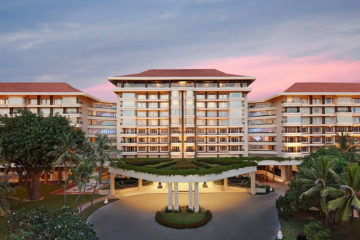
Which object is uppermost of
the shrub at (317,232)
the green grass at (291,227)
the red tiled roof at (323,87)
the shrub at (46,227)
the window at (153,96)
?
the red tiled roof at (323,87)

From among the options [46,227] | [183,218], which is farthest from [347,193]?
[46,227]

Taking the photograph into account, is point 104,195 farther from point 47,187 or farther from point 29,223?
point 29,223

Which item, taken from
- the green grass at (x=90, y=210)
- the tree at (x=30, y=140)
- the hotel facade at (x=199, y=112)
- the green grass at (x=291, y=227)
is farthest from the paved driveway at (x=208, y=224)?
the hotel facade at (x=199, y=112)

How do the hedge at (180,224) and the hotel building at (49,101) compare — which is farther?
the hotel building at (49,101)

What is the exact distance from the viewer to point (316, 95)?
5325 centimetres

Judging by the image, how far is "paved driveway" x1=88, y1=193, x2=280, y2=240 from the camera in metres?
24.3

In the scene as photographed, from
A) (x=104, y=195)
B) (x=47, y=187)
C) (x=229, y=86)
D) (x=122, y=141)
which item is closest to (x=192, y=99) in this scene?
(x=229, y=86)

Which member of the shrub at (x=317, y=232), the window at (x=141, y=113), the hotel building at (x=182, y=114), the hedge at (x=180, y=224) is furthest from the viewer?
the window at (x=141, y=113)

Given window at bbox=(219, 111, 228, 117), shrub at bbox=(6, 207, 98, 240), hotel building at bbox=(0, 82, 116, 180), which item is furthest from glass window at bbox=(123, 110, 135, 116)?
shrub at bbox=(6, 207, 98, 240)

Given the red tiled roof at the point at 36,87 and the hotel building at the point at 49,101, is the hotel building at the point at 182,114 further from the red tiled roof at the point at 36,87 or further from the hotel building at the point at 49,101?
the red tiled roof at the point at 36,87

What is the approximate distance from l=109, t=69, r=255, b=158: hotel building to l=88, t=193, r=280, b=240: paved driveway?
17241 millimetres

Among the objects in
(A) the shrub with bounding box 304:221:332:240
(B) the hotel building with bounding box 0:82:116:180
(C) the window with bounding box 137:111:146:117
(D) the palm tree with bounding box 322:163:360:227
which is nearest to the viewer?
(D) the palm tree with bounding box 322:163:360:227

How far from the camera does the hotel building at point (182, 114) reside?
52.9 m

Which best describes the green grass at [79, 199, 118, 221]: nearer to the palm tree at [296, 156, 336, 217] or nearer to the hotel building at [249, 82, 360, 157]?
the palm tree at [296, 156, 336, 217]
